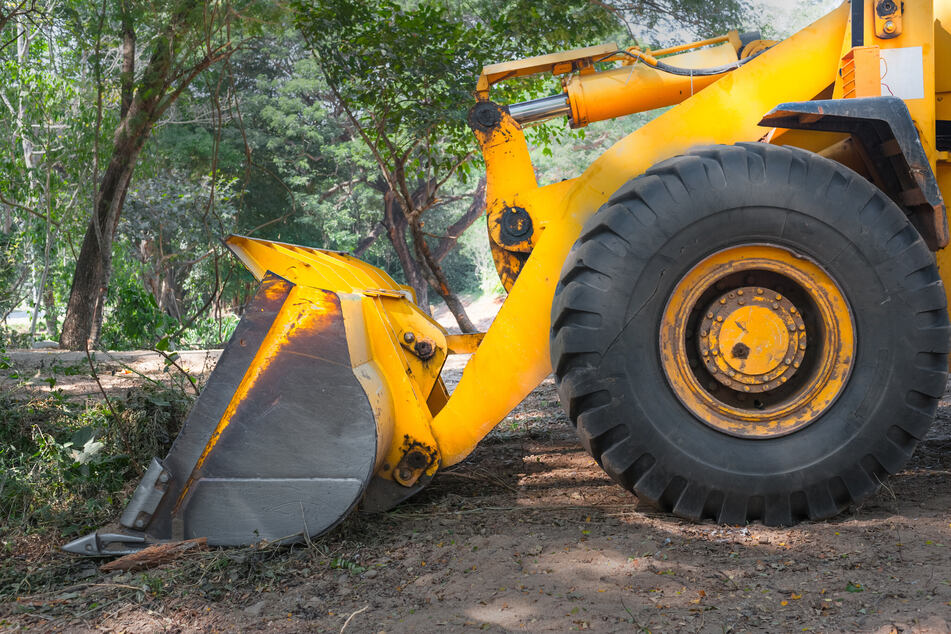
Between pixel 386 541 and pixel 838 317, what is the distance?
1857mm

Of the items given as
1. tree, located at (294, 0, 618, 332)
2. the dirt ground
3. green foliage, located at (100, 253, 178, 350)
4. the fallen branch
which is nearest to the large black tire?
the dirt ground

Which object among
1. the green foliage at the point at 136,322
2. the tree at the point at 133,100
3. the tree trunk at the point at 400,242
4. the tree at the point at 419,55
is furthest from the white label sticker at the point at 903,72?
the tree trunk at the point at 400,242

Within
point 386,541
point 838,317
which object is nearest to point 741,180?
point 838,317

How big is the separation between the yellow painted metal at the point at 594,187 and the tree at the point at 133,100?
668 cm

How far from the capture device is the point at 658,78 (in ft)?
A: 12.4

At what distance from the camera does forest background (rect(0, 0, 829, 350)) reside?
8.28 meters

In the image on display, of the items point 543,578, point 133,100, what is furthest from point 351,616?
point 133,100

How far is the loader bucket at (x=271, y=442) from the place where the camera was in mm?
2814

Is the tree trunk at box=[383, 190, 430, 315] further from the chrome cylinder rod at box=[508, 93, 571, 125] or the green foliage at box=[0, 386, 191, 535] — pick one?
the chrome cylinder rod at box=[508, 93, 571, 125]

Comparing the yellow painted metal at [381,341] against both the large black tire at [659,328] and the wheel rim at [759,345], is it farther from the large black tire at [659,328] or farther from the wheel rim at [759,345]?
the wheel rim at [759,345]

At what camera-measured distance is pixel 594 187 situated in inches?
127

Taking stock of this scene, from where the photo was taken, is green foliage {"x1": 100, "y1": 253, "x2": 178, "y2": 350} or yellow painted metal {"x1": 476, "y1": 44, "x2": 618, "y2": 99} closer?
yellow painted metal {"x1": 476, "y1": 44, "x2": 618, "y2": 99}

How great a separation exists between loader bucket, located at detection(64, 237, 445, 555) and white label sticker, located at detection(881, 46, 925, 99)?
232 centimetres

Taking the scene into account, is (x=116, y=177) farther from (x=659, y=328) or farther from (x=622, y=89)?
(x=659, y=328)
